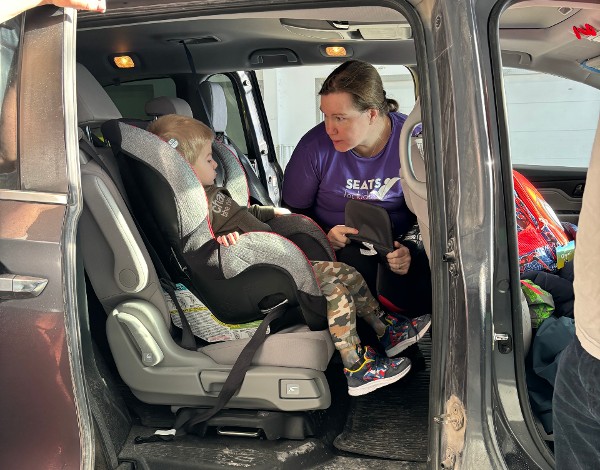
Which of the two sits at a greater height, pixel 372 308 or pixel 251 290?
pixel 251 290

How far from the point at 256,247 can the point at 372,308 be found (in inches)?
23.9

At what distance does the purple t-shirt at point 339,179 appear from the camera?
2.69 m

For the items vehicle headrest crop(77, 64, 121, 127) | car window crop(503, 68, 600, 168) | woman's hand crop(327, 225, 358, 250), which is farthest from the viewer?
car window crop(503, 68, 600, 168)

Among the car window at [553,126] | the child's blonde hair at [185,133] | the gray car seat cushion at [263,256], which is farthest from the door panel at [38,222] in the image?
the car window at [553,126]

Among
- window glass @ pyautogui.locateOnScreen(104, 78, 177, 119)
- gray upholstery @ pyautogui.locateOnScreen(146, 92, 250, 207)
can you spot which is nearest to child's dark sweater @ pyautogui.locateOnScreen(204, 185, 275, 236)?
gray upholstery @ pyautogui.locateOnScreen(146, 92, 250, 207)

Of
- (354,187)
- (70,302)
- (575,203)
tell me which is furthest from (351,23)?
(575,203)

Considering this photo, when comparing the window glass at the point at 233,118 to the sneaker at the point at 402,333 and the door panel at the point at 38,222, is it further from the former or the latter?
the door panel at the point at 38,222

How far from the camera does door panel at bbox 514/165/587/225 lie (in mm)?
3842

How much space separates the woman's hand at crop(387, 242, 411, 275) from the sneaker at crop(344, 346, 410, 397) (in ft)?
1.18

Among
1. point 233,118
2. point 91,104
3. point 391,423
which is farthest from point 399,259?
point 233,118

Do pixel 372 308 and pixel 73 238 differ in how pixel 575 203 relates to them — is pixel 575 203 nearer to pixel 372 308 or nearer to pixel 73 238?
pixel 372 308

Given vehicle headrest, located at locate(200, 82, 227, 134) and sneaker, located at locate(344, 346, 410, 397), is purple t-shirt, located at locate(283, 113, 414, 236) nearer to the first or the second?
sneaker, located at locate(344, 346, 410, 397)

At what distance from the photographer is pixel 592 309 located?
1.11 meters

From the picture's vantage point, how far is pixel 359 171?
2.74 metres
